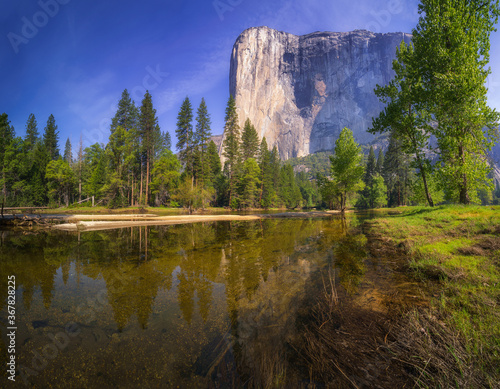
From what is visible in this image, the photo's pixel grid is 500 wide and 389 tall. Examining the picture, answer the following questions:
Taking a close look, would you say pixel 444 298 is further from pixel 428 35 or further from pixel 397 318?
pixel 428 35

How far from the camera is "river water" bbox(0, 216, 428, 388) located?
2838 mm

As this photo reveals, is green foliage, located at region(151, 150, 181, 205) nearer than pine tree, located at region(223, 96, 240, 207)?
Yes

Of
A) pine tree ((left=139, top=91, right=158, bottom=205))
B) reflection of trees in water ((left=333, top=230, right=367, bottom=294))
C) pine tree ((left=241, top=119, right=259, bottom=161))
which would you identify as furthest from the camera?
pine tree ((left=241, top=119, right=259, bottom=161))

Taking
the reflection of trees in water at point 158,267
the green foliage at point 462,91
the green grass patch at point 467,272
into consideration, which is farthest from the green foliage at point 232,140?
the green grass patch at point 467,272

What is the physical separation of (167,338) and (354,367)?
3.00m

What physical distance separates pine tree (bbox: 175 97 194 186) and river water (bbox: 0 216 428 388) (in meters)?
33.7

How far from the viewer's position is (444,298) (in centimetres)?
385

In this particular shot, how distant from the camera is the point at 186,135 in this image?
40.8 meters

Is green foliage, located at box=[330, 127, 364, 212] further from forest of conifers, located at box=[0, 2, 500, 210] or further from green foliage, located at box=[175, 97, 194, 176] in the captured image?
green foliage, located at box=[175, 97, 194, 176]

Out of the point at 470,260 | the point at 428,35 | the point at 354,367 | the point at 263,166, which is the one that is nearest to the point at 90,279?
the point at 354,367

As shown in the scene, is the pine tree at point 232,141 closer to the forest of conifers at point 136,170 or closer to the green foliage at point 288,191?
the forest of conifers at point 136,170

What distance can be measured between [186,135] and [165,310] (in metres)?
40.7

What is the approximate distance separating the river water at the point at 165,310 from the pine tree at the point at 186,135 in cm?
3369

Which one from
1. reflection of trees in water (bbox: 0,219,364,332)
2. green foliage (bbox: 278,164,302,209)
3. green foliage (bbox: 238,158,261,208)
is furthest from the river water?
green foliage (bbox: 278,164,302,209)
